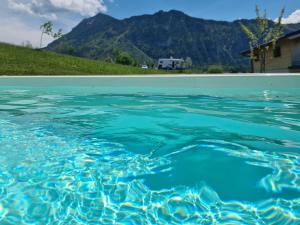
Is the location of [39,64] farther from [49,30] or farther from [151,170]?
[151,170]

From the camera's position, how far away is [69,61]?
Answer: 70.6ft

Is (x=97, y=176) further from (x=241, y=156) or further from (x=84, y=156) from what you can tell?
(x=241, y=156)

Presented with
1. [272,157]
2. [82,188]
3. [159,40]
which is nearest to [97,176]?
[82,188]

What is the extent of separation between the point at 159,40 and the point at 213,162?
6581 inches

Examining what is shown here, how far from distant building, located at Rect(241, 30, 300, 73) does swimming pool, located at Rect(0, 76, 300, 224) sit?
17148mm

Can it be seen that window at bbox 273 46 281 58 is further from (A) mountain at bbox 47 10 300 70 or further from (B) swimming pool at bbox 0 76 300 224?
(A) mountain at bbox 47 10 300 70

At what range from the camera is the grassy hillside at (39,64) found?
16.6 m

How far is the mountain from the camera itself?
149 m

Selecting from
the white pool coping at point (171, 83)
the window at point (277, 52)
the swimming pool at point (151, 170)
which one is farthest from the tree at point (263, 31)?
the swimming pool at point (151, 170)

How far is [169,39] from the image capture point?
16388 centimetres

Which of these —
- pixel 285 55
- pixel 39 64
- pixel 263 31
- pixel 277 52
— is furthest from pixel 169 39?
pixel 39 64

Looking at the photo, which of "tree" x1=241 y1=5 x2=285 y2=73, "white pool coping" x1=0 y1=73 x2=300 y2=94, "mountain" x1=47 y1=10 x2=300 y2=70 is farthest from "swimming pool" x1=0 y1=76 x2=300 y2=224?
"mountain" x1=47 y1=10 x2=300 y2=70

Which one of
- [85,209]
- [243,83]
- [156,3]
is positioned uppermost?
[156,3]

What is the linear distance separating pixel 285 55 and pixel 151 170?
70.8 feet
